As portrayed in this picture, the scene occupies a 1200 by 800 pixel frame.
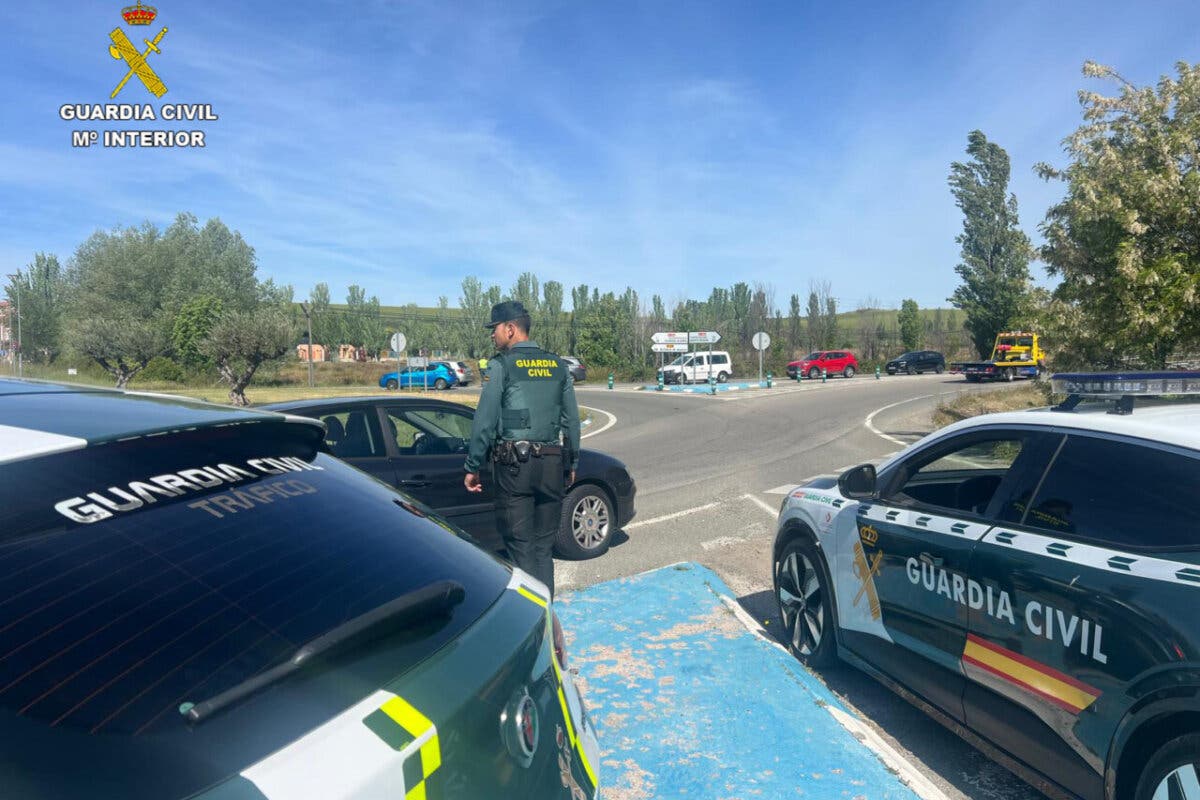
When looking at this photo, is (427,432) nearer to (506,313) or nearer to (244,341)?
(506,313)

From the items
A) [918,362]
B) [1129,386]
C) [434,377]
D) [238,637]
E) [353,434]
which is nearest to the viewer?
[238,637]

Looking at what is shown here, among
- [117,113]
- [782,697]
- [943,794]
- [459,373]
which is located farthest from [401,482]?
[459,373]

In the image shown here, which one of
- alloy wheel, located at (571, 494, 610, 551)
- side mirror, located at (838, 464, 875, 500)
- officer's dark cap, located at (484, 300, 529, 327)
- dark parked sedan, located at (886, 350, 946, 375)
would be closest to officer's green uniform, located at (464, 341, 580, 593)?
officer's dark cap, located at (484, 300, 529, 327)

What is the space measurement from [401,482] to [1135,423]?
4677 mm

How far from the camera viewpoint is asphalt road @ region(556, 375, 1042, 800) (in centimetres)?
367

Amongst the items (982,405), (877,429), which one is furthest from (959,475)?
(982,405)

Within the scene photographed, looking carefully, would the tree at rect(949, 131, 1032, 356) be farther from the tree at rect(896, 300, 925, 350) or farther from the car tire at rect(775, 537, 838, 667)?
the car tire at rect(775, 537, 838, 667)

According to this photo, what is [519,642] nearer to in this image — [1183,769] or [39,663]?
[39,663]

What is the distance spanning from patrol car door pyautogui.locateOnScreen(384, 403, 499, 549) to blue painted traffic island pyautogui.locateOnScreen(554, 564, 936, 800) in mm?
1337

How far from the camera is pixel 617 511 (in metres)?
7.23

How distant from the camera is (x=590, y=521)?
7.06 metres

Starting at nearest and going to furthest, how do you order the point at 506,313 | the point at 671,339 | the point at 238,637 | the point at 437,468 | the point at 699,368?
the point at 238,637 < the point at 506,313 < the point at 437,468 < the point at 699,368 < the point at 671,339

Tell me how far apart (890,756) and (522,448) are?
2449 millimetres

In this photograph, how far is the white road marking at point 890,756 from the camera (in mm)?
3107
